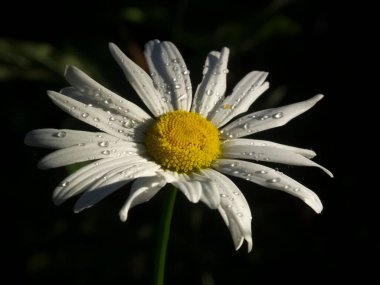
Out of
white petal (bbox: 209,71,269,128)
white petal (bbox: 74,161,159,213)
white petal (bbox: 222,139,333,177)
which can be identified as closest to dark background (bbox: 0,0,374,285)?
white petal (bbox: 209,71,269,128)

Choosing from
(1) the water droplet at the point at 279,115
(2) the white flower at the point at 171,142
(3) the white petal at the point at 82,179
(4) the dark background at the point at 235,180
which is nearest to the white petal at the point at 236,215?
(2) the white flower at the point at 171,142

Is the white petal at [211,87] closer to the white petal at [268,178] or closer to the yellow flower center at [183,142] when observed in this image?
the yellow flower center at [183,142]

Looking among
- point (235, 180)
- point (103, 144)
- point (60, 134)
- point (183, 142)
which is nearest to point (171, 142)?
point (183, 142)

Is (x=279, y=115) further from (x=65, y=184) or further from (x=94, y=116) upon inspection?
(x=65, y=184)

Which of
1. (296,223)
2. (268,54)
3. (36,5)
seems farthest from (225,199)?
(36,5)

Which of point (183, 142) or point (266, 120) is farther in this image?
point (266, 120)
